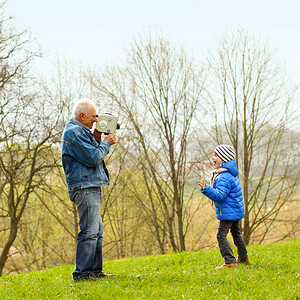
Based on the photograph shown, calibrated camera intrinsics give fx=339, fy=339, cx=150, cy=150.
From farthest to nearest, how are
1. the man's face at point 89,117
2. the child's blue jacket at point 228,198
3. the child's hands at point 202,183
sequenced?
1. the child's blue jacket at point 228,198
2. the man's face at point 89,117
3. the child's hands at point 202,183

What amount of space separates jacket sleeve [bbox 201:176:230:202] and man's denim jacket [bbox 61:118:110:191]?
1.53 metres

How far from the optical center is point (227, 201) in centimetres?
514

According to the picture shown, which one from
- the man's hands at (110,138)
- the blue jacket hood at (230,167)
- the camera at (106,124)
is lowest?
the blue jacket hood at (230,167)

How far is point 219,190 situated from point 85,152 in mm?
2056

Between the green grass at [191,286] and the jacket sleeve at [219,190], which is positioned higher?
the jacket sleeve at [219,190]

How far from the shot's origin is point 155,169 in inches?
612

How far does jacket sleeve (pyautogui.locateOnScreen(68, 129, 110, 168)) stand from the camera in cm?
458

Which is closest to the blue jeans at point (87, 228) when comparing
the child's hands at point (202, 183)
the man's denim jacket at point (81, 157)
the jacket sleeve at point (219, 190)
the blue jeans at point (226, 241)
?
the man's denim jacket at point (81, 157)

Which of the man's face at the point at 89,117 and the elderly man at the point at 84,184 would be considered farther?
the man's face at the point at 89,117

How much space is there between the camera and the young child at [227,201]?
508 centimetres

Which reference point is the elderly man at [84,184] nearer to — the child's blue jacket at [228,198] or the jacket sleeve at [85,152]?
the jacket sleeve at [85,152]

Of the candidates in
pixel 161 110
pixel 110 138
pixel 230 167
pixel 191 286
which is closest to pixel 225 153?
pixel 230 167

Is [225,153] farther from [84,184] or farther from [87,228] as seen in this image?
[87,228]

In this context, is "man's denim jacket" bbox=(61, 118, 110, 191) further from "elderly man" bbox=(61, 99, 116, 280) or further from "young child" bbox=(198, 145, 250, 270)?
"young child" bbox=(198, 145, 250, 270)
